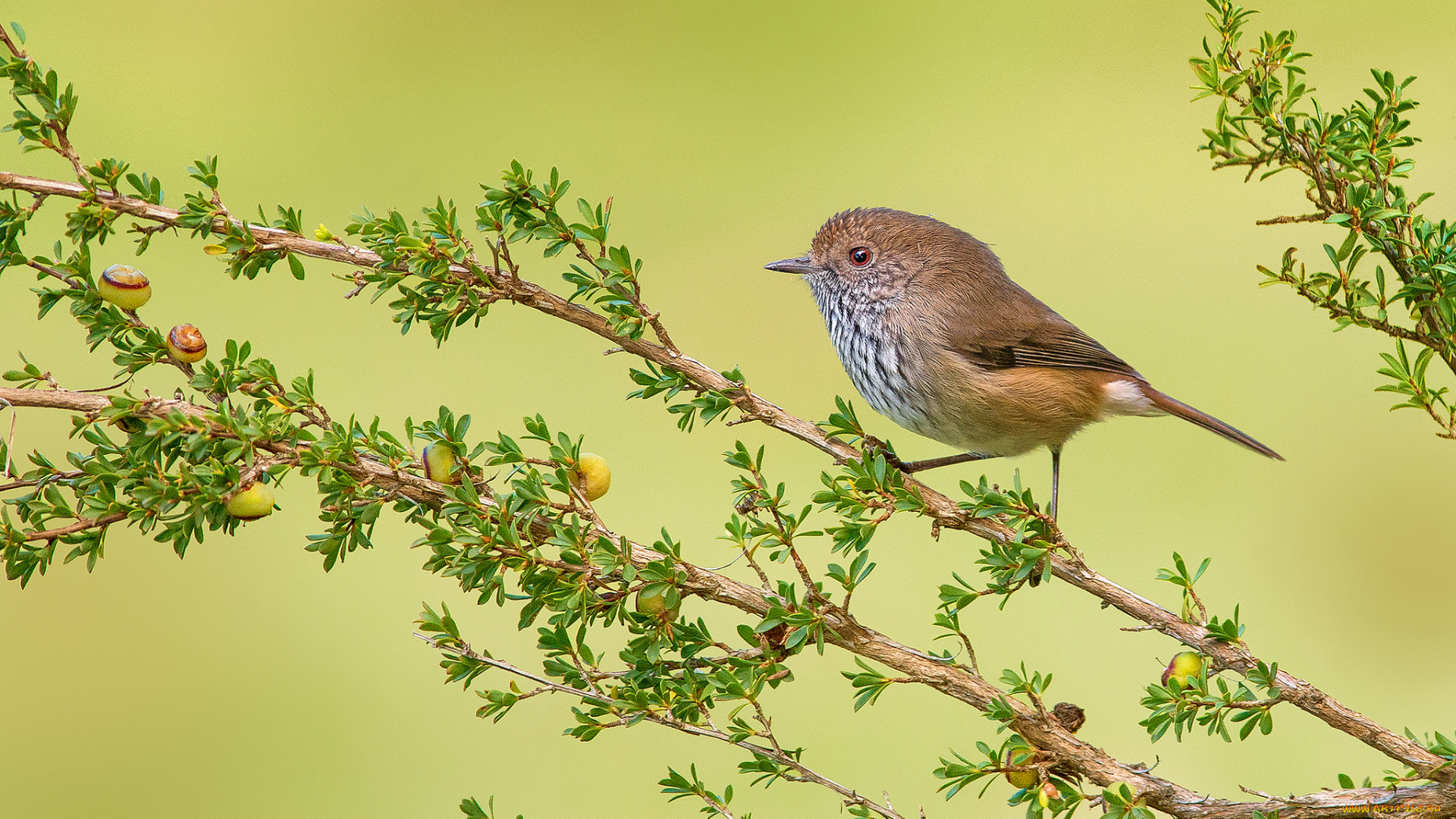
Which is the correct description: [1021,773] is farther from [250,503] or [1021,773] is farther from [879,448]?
[250,503]

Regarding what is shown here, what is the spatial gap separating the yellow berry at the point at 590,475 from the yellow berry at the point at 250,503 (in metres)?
0.34

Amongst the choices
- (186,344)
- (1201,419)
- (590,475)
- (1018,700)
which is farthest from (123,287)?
(1201,419)

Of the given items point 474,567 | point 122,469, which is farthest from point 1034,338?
point 122,469

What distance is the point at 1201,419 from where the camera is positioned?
1962mm

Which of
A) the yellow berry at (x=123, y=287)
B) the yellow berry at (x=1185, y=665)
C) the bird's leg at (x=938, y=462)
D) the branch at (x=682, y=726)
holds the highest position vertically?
A: the bird's leg at (x=938, y=462)

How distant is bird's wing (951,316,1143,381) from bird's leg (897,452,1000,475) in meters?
0.17

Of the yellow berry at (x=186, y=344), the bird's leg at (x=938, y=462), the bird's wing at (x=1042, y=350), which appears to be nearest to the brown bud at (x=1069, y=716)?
the bird's leg at (x=938, y=462)

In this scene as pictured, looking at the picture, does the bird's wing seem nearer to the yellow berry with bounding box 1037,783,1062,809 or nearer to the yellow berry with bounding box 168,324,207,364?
the yellow berry with bounding box 1037,783,1062,809

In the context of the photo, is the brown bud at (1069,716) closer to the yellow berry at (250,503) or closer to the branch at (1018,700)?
the branch at (1018,700)

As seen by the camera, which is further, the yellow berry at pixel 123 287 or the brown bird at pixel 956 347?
the brown bird at pixel 956 347

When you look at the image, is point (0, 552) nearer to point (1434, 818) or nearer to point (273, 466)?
point (273, 466)

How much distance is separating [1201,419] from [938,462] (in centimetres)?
48

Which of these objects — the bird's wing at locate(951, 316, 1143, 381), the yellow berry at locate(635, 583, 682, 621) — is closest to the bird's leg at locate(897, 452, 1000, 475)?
the bird's wing at locate(951, 316, 1143, 381)

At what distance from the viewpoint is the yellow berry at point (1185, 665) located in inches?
50.4
